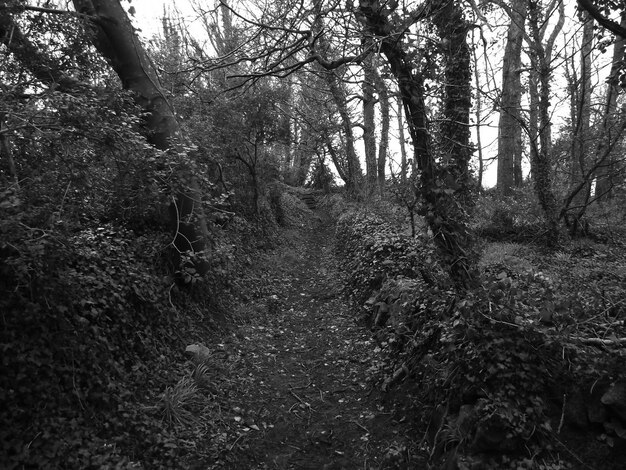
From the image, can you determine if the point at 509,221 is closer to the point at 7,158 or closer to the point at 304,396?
the point at 304,396

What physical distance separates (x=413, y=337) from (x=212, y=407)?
2.49 metres

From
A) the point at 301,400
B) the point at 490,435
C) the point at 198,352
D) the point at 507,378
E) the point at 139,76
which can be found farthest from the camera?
the point at 139,76

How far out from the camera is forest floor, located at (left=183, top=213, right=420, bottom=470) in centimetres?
361

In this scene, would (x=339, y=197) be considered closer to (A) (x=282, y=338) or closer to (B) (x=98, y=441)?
(A) (x=282, y=338)

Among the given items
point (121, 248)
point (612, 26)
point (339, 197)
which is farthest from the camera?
point (339, 197)

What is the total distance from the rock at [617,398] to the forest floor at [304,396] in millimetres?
1558

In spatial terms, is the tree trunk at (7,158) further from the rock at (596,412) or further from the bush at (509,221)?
the bush at (509,221)

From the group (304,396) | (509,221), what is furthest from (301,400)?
(509,221)

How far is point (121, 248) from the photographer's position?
4.86 metres

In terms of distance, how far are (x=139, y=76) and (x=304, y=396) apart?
5.66 m

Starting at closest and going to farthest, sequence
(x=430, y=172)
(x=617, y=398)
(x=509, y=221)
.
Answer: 1. (x=617, y=398)
2. (x=430, y=172)
3. (x=509, y=221)

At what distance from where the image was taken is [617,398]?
2.55 meters

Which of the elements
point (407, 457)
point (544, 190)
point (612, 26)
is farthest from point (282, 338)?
point (544, 190)

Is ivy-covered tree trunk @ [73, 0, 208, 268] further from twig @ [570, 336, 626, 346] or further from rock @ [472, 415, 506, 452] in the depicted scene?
twig @ [570, 336, 626, 346]
